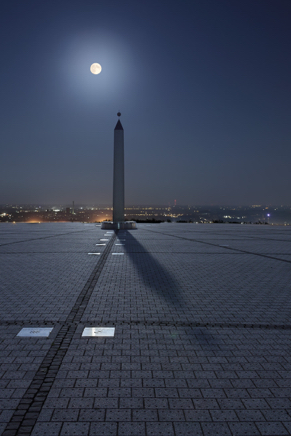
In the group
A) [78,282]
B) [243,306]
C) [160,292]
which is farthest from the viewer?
[78,282]

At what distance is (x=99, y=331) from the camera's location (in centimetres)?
424

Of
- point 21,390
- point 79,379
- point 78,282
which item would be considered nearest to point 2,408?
point 21,390

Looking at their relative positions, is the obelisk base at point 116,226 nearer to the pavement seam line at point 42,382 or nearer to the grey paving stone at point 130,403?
the pavement seam line at point 42,382

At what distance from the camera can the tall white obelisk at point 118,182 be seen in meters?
22.5

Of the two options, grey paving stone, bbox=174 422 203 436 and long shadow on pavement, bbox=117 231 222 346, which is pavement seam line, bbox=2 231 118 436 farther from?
long shadow on pavement, bbox=117 231 222 346

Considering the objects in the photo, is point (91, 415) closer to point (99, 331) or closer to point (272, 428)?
point (272, 428)

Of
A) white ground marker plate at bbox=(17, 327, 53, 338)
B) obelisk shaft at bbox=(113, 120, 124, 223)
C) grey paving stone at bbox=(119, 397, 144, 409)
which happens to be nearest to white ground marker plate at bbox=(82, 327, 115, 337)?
white ground marker plate at bbox=(17, 327, 53, 338)

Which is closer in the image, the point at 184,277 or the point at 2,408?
the point at 2,408

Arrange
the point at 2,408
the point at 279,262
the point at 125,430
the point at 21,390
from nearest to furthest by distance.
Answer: the point at 125,430, the point at 2,408, the point at 21,390, the point at 279,262

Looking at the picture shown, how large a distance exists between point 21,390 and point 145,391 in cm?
124

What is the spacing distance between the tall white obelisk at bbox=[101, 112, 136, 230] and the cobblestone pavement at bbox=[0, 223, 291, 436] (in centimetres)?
1586

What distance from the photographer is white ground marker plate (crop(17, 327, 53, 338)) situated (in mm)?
4078

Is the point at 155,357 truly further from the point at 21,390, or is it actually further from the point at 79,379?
the point at 21,390

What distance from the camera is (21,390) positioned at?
287 cm
